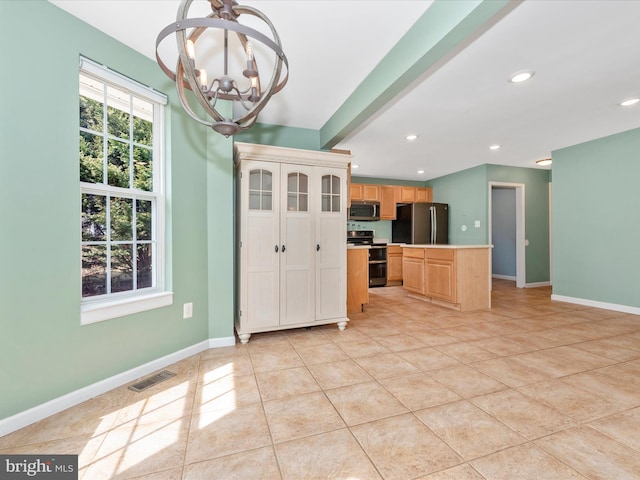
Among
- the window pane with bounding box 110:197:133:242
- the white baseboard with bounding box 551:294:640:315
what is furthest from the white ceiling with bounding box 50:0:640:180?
Result: the white baseboard with bounding box 551:294:640:315

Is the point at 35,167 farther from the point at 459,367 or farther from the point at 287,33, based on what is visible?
the point at 459,367

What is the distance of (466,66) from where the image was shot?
2.41m

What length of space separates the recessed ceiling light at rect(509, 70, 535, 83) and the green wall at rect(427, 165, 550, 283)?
10.9 ft

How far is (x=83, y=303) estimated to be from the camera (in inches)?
78.7

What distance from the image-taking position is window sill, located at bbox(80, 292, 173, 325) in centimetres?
195

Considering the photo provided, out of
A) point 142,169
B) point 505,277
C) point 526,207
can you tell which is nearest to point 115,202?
point 142,169

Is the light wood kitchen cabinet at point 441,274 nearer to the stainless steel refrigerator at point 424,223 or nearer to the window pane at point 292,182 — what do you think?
the stainless steel refrigerator at point 424,223

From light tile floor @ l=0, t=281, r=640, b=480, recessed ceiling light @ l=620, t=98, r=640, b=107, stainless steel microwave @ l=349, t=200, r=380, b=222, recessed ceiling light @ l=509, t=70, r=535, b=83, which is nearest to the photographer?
light tile floor @ l=0, t=281, r=640, b=480

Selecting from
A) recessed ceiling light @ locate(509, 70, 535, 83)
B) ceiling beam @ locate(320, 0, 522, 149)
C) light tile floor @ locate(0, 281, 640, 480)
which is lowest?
light tile floor @ locate(0, 281, 640, 480)

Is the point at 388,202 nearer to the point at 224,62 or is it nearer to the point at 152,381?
the point at 224,62

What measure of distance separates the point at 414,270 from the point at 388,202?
2.13m

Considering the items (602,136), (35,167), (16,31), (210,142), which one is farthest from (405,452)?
(602,136)

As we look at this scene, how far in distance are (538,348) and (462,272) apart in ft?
5.01

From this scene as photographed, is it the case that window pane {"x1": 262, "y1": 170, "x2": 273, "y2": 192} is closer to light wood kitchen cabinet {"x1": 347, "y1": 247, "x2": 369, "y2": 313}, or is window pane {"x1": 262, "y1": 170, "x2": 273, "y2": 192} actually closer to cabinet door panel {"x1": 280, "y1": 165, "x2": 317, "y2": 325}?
cabinet door panel {"x1": 280, "y1": 165, "x2": 317, "y2": 325}
